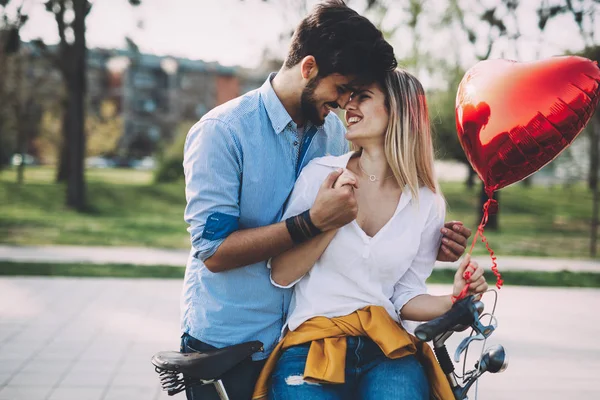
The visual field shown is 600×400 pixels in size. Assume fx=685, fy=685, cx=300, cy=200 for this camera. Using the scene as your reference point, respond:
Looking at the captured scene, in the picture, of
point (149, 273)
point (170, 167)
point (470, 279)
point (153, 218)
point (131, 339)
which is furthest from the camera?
point (170, 167)

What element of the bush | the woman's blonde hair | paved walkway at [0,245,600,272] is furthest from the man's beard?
the bush

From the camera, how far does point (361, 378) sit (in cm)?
227

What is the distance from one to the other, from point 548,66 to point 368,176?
2.41 feet

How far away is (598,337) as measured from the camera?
251 inches

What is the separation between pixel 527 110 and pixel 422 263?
2.12ft

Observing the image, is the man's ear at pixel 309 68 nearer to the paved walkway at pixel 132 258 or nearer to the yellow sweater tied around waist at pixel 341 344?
the yellow sweater tied around waist at pixel 341 344

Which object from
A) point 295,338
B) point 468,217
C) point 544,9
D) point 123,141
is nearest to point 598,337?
point 544,9

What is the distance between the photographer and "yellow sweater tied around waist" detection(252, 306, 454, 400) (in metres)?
2.16

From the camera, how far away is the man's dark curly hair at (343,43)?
7.59ft

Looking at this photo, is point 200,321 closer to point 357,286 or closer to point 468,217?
point 357,286

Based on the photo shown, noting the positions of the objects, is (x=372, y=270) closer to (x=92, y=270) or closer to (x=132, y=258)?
(x=92, y=270)

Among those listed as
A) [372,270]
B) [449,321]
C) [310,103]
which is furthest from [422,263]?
[310,103]

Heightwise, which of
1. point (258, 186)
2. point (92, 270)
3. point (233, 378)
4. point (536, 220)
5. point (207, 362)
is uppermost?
point (258, 186)

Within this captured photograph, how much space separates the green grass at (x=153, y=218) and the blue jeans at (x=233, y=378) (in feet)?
34.0
